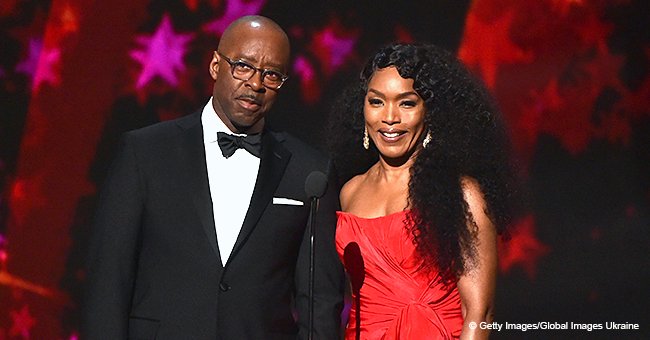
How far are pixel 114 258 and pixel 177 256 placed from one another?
0.53ft

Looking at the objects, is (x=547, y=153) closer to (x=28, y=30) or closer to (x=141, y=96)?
(x=141, y=96)

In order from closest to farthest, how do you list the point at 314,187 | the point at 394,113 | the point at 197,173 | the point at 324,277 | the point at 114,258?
1. the point at 314,187
2. the point at 114,258
3. the point at 197,173
4. the point at 324,277
5. the point at 394,113

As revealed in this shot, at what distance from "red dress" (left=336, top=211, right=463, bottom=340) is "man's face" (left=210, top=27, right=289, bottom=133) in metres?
0.49

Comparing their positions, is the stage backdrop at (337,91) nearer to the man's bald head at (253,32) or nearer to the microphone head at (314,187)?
the man's bald head at (253,32)

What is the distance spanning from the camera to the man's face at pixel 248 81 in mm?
2830

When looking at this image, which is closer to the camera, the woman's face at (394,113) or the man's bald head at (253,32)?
the man's bald head at (253,32)

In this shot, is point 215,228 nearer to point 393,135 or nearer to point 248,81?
point 248,81

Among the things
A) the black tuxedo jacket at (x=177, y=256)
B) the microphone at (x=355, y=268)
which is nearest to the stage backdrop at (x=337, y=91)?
the microphone at (x=355, y=268)

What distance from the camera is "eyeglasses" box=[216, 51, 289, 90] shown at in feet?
9.32

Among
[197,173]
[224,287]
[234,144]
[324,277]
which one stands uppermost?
[234,144]

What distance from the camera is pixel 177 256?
2701 millimetres

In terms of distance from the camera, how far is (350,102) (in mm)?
3396

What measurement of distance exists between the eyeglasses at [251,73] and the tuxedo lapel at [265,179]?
17 centimetres

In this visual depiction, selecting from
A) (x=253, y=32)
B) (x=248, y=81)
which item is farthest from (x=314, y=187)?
(x=253, y=32)
